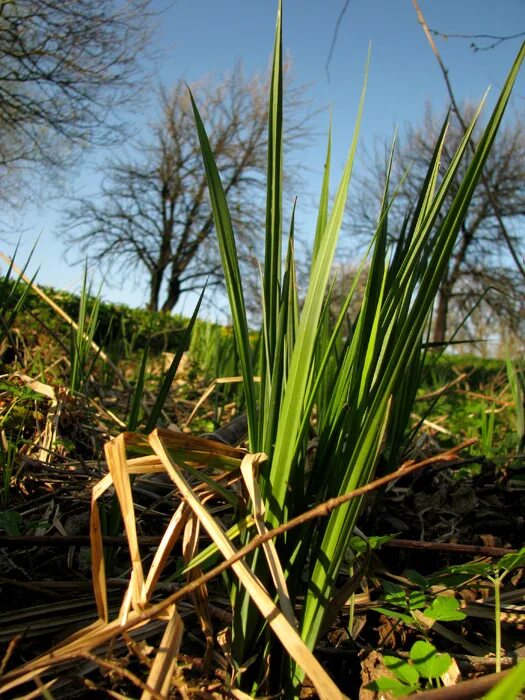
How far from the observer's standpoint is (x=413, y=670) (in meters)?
0.54

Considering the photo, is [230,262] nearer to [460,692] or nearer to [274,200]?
[274,200]

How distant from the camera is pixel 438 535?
1.01m

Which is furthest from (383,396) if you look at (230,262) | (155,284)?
(155,284)

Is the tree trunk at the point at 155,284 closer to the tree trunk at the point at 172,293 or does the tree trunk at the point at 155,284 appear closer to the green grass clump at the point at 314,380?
the tree trunk at the point at 172,293

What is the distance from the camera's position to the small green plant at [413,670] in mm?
508

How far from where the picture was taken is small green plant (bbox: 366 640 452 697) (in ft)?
1.67

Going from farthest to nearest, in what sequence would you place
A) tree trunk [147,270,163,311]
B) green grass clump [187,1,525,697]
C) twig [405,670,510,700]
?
tree trunk [147,270,163,311] < green grass clump [187,1,525,697] < twig [405,670,510,700]

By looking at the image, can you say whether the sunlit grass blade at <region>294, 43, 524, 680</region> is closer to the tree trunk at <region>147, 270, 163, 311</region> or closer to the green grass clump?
the green grass clump

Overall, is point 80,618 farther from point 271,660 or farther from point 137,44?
point 137,44

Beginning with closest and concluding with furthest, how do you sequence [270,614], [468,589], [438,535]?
1. [270,614]
2. [468,589]
3. [438,535]

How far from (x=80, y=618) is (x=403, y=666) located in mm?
408

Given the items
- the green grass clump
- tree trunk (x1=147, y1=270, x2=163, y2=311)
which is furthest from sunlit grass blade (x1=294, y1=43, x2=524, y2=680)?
tree trunk (x1=147, y1=270, x2=163, y2=311)

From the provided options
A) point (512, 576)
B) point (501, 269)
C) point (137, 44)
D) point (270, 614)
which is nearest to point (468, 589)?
point (512, 576)

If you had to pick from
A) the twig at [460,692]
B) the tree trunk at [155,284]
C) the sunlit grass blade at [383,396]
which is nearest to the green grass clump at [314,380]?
the sunlit grass blade at [383,396]
